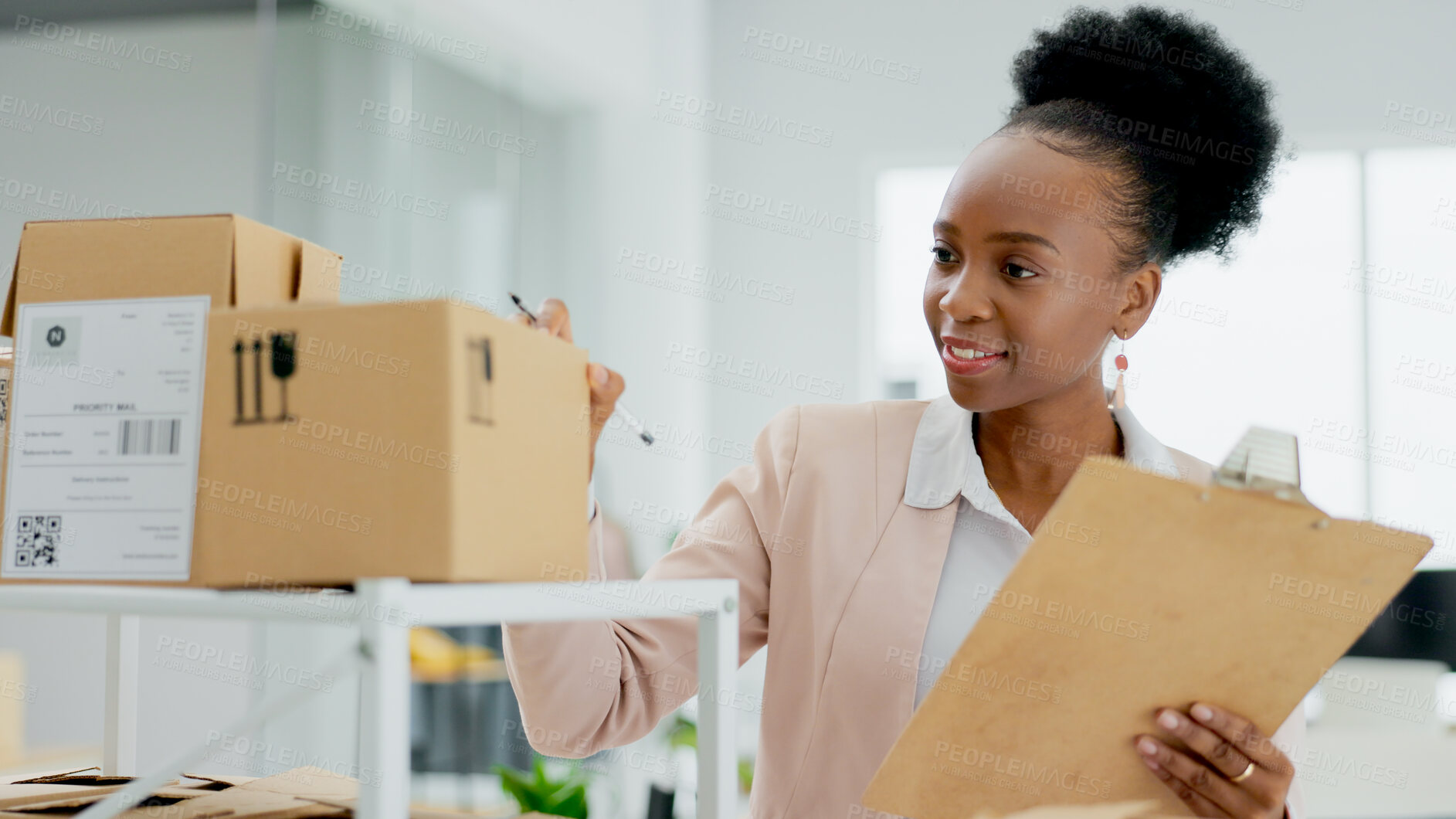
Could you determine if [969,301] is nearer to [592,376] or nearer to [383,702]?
[592,376]

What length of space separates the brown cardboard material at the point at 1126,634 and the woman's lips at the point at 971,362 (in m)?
0.38

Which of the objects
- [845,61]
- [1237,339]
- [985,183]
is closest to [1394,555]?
[985,183]

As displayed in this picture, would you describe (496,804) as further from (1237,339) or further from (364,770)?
(1237,339)

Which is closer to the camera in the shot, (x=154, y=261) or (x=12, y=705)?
(x=154, y=261)

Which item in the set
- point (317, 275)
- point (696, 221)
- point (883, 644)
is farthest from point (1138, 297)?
point (696, 221)

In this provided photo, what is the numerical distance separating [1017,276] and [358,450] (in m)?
0.73

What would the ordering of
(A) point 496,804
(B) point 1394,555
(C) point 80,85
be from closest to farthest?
1. (B) point 1394,555
2. (C) point 80,85
3. (A) point 496,804

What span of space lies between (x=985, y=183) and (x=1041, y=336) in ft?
0.53

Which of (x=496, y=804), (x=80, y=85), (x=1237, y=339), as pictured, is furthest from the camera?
(x=1237, y=339)

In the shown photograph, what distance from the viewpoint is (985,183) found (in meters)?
1.12

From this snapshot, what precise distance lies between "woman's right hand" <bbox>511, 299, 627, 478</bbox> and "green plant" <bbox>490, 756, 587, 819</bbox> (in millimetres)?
1690

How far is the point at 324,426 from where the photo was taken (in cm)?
57

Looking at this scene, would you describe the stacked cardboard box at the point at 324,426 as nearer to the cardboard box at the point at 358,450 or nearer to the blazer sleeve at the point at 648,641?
the cardboard box at the point at 358,450

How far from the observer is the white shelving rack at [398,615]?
0.51 metres
